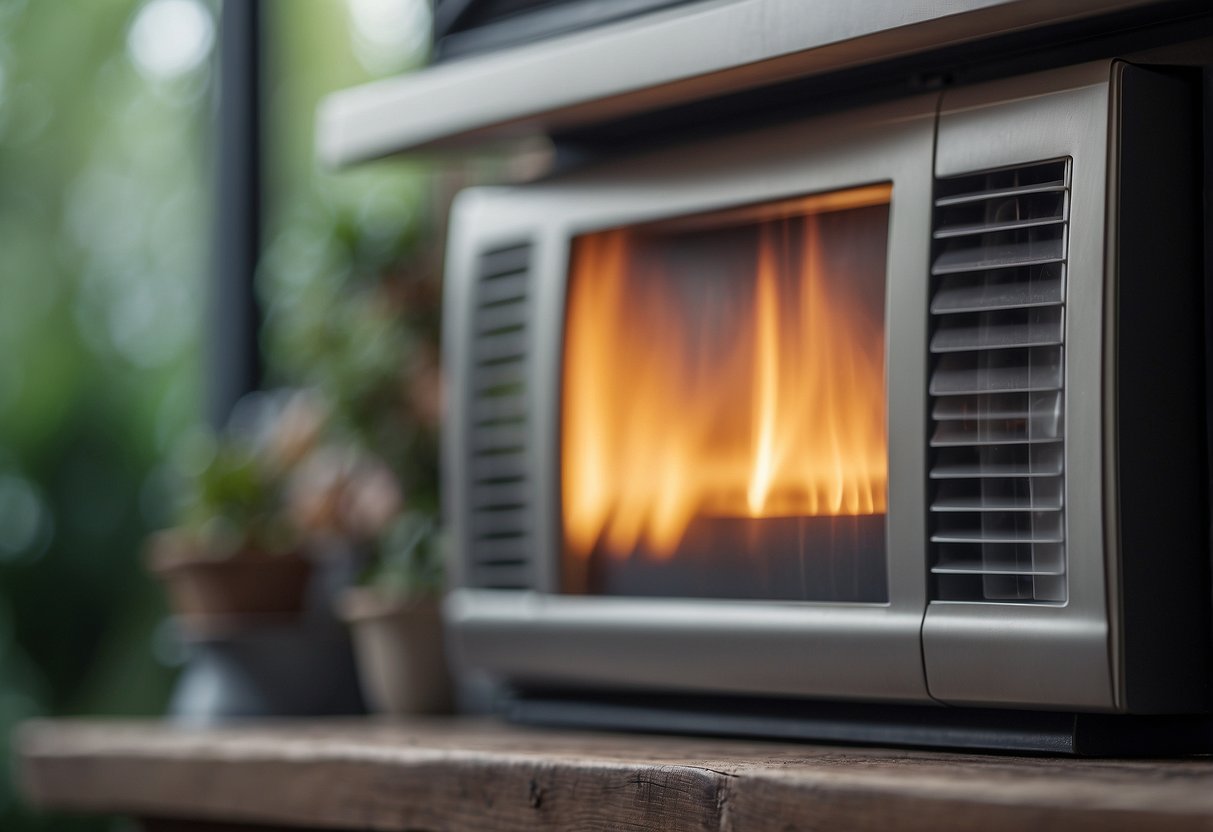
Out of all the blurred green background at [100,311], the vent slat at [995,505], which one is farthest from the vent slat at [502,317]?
the blurred green background at [100,311]

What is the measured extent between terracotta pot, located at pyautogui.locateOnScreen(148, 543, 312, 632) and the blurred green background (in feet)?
1.91

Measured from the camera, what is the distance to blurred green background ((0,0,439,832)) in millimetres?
2076

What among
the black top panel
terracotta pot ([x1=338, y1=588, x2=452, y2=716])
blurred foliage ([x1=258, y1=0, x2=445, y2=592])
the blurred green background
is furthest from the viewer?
the blurred green background

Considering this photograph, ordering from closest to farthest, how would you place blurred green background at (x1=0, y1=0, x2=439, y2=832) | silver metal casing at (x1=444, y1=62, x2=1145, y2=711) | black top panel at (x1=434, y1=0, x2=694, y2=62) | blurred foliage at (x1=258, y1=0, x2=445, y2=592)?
silver metal casing at (x1=444, y1=62, x2=1145, y2=711)
black top panel at (x1=434, y1=0, x2=694, y2=62)
blurred foliage at (x1=258, y1=0, x2=445, y2=592)
blurred green background at (x1=0, y1=0, x2=439, y2=832)

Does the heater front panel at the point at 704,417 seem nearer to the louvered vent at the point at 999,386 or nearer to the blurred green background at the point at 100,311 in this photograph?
the louvered vent at the point at 999,386

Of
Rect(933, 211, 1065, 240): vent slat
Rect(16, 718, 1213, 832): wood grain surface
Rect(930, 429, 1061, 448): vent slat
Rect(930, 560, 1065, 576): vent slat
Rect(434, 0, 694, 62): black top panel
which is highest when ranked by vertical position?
Rect(434, 0, 694, 62): black top panel

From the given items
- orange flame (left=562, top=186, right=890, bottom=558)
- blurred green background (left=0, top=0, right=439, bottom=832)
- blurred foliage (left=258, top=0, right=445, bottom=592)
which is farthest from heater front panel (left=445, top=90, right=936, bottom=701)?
blurred green background (left=0, top=0, right=439, bottom=832)

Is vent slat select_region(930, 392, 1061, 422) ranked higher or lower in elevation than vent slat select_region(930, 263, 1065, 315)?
lower

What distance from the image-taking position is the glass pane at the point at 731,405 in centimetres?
104

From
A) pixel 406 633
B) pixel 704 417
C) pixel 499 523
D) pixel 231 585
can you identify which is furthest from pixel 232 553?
pixel 704 417

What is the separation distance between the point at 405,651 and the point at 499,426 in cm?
28

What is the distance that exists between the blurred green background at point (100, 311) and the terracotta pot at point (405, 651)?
71 cm

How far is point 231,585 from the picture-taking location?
1.48 metres

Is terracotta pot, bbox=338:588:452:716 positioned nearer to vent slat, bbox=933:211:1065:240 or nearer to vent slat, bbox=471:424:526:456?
vent slat, bbox=471:424:526:456
